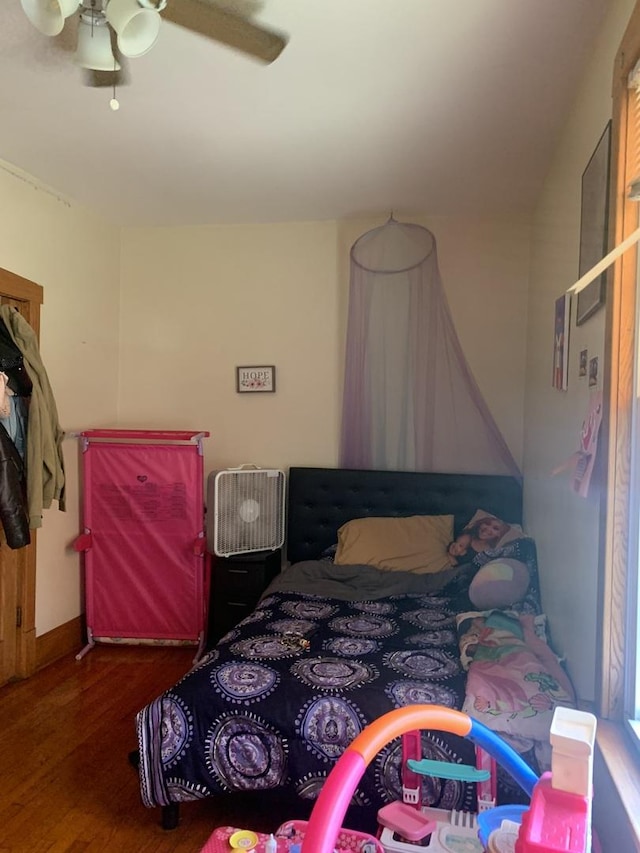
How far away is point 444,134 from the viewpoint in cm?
262

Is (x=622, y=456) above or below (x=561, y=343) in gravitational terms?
below

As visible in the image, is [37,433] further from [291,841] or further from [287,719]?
[291,841]

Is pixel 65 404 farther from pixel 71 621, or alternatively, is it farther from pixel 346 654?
pixel 346 654

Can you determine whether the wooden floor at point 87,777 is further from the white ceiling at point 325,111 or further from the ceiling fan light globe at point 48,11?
the white ceiling at point 325,111

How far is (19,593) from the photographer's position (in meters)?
3.18

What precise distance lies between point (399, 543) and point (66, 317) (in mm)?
2274

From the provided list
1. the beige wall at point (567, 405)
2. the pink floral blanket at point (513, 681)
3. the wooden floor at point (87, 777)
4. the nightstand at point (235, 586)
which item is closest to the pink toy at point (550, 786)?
the beige wall at point (567, 405)

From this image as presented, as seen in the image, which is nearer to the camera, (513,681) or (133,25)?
(133,25)

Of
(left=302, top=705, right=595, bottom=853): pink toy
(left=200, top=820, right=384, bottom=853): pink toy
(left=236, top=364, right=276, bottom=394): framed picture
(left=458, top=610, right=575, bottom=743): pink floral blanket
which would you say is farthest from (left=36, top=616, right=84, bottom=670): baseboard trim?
(left=302, top=705, right=595, bottom=853): pink toy

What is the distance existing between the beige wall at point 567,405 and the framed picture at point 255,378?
1570 mm

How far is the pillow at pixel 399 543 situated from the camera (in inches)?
131

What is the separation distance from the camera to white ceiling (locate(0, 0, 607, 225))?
74.7 inches

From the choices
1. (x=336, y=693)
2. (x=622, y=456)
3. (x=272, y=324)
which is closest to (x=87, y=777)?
(x=336, y=693)

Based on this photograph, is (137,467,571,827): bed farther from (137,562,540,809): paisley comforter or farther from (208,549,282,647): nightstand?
(208,549,282,647): nightstand
